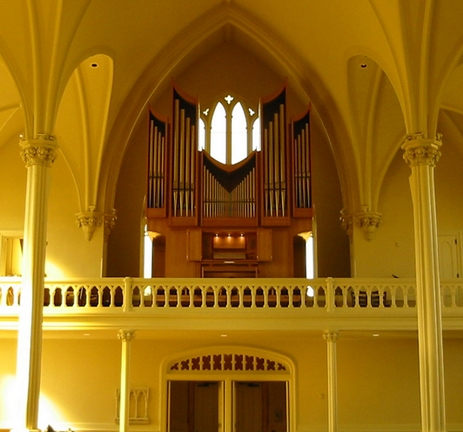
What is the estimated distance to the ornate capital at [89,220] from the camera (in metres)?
24.7

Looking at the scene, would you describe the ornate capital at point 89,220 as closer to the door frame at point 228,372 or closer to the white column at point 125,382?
the door frame at point 228,372

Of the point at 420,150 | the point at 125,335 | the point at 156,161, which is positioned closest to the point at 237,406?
the point at 125,335

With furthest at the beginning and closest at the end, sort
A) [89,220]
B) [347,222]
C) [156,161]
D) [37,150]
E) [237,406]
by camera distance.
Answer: [237,406]
[347,222]
[89,220]
[156,161]
[37,150]

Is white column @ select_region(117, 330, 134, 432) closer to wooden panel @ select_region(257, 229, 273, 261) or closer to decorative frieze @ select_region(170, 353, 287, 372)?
decorative frieze @ select_region(170, 353, 287, 372)

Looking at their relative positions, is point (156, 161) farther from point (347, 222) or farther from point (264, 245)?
point (347, 222)

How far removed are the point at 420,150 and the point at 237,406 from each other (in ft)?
36.8

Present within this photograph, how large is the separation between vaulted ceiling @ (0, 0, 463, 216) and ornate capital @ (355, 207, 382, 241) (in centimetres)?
24

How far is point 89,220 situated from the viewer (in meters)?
24.7

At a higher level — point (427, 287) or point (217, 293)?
point (217, 293)

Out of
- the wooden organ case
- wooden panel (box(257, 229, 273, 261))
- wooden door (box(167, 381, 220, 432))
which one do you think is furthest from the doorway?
wooden panel (box(257, 229, 273, 261))

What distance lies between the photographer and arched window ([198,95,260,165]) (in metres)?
26.8

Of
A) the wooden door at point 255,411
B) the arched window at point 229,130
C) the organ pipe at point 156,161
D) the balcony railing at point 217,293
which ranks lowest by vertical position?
the wooden door at point 255,411

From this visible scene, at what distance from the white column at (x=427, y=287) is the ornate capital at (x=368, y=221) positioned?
21.6ft

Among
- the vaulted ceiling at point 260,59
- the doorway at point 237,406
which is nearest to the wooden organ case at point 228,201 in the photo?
the vaulted ceiling at point 260,59
